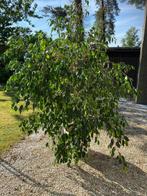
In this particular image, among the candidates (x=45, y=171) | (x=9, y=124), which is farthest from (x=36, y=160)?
(x=9, y=124)

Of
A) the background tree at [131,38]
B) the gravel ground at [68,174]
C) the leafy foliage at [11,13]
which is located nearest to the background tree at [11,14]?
the leafy foliage at [11,13]

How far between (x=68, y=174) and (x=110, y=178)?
582 millimetres

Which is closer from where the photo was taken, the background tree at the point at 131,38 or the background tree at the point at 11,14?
the background tree at the point at 11,14

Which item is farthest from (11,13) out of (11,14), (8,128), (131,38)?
(131,38)

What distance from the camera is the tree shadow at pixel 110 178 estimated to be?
4.21m

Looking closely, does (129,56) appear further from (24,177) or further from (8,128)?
(24,177)

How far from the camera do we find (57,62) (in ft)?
13.9

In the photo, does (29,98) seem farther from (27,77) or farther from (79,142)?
(79,142)

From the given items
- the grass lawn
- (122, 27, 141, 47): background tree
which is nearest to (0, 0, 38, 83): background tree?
the grass lawn

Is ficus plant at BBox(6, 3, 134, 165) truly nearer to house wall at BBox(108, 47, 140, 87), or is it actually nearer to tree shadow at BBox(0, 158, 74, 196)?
tree shadow at BBox(0, 158, 74, 196)

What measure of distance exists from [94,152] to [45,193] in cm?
175

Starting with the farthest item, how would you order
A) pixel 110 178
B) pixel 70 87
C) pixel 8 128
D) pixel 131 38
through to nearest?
pixel 131 38
pixel 8 128
pixel 110 178
pixel 70 87

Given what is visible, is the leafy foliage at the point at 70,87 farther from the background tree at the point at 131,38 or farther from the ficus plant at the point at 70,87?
the background tree at the point at 131,38

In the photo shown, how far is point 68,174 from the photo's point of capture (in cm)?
462
